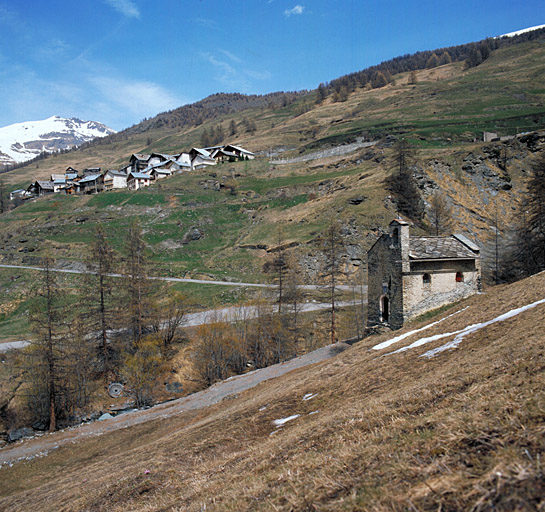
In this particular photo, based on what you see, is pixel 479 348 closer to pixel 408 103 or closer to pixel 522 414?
pixel 522 414

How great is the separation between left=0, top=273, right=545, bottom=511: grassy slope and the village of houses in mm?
91953

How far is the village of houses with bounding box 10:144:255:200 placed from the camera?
10081 cm

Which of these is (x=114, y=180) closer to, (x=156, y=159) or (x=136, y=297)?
(x=156, y=159)

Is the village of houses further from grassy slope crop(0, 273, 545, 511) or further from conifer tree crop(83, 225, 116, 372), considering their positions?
grassy slope crop(0, 273, 545, 511)

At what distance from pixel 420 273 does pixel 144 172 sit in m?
97.5

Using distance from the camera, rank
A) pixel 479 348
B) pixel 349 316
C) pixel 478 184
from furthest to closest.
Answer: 1. pixel 478 184
2. pixel 349 316
3. pixel 479 348

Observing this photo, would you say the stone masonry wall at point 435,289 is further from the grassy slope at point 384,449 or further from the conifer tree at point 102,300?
the conifer tree at point 102,300

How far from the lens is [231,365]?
36344 millimetres

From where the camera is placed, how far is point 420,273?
81.9 feet

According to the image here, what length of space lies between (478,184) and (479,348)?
60751mm

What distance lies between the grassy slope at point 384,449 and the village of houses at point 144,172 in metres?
92.0

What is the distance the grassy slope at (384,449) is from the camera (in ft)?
13.1

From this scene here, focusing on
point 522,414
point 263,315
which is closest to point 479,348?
point 522,414

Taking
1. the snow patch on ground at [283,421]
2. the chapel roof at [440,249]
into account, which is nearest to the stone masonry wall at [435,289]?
the chapel roof at [440,249]
